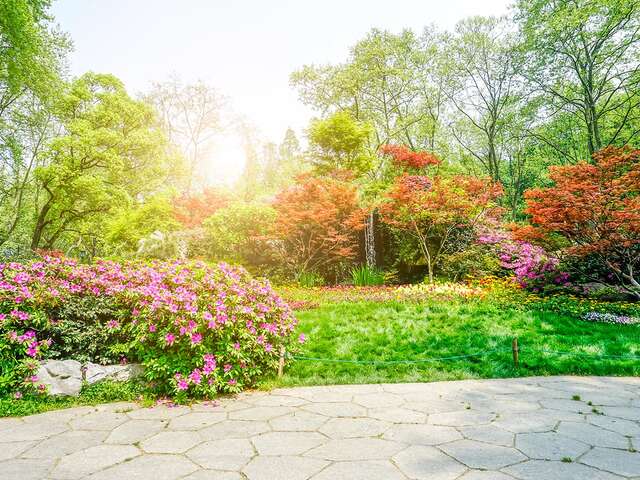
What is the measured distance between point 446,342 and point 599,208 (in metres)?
4.56

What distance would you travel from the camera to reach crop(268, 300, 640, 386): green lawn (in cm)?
516

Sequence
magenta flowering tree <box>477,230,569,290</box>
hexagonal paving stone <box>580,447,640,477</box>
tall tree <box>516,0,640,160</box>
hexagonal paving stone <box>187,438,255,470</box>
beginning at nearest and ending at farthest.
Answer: hexagonal paving stone <box>580,447,640,477</box>
hexagonal paving stone <box>187,438,255,470</box>
magenta flowering tree <box>477,230,569,290</box>
tall tree <box>516,0,640,160</box>

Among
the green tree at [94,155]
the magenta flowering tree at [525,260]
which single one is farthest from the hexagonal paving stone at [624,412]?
the green tree at [94,155]

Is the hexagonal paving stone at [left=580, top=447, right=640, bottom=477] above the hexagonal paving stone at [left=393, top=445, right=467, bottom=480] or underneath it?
underneath

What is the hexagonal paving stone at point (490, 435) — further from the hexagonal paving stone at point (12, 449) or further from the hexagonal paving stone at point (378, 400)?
the hexagonal paving stone at point (12, 449)

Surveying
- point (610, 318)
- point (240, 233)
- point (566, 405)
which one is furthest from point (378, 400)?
point (240, 233)

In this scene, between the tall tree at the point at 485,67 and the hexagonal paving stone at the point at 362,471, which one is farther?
the tall tree at the point at 485,67

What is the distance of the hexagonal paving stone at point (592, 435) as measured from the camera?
9.96ft

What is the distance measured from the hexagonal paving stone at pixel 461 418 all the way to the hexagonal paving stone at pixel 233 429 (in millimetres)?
1473

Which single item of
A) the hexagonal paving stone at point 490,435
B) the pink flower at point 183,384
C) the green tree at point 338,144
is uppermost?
the green tree at point 338,144

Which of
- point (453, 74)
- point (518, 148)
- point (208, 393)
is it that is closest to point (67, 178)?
point (208, 393)

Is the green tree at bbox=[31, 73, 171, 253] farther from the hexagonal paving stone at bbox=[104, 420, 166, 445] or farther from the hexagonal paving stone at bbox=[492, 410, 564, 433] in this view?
the hexagonal paving stone at bbox=[492, 410, 564, 433]

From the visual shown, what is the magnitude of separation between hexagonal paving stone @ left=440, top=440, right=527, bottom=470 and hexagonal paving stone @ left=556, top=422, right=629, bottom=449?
26.5 inches

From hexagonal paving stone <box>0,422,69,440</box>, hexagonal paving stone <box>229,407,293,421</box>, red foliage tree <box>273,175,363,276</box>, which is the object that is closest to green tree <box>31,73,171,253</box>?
red foliage tree <box>273,175,363,276</box>
